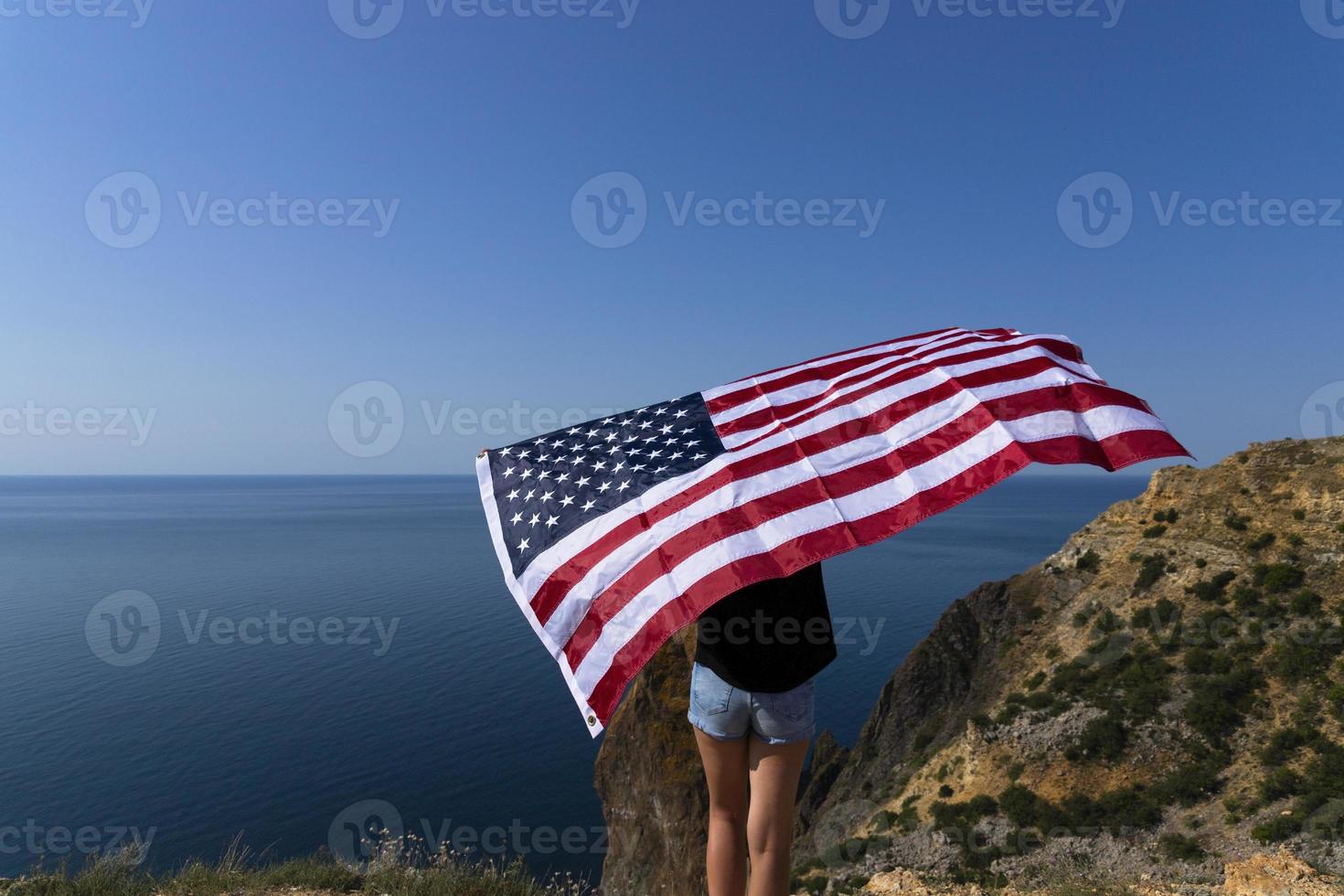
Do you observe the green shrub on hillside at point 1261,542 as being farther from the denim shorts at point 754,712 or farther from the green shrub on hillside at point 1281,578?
the denim shorts at point 754,712

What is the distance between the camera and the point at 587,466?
473cm

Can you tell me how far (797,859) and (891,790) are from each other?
8255 mm

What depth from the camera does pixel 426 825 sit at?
32.6m

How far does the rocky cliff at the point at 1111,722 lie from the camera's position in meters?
19.5

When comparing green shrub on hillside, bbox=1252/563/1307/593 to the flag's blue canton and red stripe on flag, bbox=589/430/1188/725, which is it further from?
the flag's blue canton

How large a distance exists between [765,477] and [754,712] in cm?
137

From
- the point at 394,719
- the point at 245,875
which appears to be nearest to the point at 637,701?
the point at 245,875

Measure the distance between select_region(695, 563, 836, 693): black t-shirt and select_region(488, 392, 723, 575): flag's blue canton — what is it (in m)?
1.11

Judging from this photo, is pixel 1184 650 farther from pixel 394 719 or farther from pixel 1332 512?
pixel 394 719

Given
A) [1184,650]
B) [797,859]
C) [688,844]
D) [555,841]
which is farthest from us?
[555,841]

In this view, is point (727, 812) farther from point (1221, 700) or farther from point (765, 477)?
point (1221, 700)
